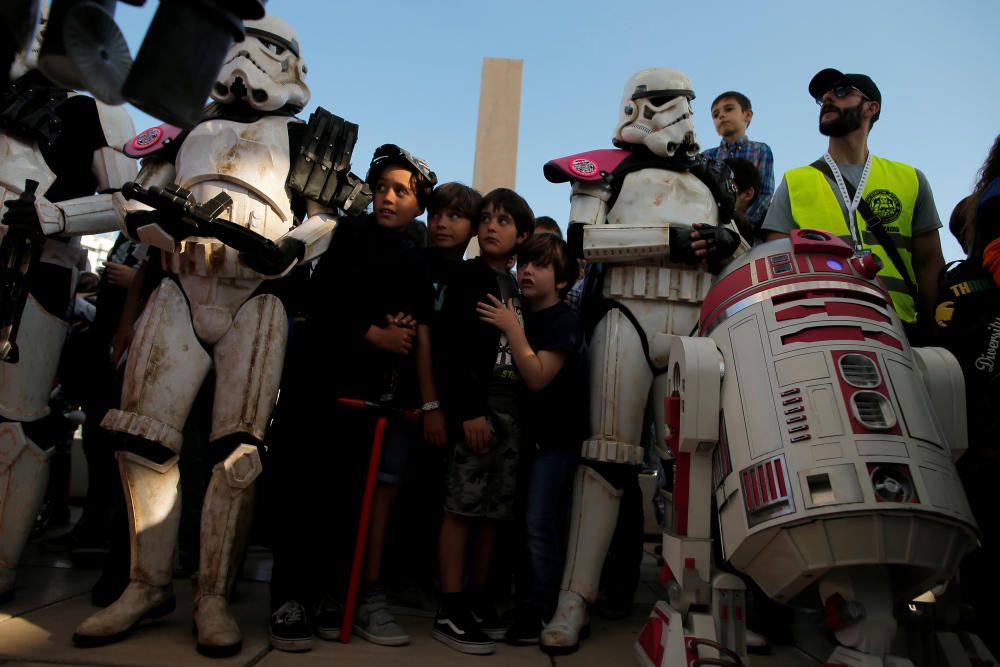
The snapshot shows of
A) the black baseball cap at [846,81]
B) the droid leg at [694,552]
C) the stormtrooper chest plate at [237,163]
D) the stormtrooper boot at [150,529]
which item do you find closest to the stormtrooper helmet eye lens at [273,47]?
the stormtrooper chest plate at [237,163]

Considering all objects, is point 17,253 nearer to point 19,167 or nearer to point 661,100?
point 19,167

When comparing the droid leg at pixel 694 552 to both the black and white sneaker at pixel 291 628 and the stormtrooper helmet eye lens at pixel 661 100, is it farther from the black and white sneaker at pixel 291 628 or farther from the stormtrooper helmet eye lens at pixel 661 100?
the stormtrooper helmet eye lens at pixel 661 100

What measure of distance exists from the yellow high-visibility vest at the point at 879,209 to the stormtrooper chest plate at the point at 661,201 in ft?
1.17

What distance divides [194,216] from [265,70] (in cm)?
68

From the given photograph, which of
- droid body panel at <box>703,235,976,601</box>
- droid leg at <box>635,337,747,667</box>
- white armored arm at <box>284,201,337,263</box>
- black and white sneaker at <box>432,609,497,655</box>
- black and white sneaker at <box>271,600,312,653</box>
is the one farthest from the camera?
white armored arm at <box>284,201,337,263</box>

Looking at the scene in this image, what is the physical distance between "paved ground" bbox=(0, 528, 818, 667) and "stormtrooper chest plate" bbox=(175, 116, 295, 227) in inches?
52.6

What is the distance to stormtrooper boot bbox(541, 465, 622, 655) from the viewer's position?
2395mm

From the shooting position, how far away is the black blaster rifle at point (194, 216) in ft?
7.31

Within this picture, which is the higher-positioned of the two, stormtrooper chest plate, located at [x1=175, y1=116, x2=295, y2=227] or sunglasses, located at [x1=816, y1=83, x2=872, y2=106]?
sunglasses, located at [x1=816, y1=83, x2=872, y2=106]

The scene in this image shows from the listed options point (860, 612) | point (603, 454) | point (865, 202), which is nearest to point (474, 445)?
point (603, 454)

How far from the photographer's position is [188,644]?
2.13 meters

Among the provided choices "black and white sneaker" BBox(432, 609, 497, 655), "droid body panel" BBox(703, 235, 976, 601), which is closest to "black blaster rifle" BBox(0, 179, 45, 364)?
"black and white sneaker" BBox(432, 609, 497, 655)

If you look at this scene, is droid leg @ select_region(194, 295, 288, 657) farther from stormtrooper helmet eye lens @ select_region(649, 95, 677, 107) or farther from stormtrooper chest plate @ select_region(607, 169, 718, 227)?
stormtrooper helmet eye lens @ select_region(649, 95, 677, 107)

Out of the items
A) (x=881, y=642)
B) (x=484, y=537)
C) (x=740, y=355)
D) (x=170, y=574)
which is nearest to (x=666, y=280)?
(x=740, y=355)
